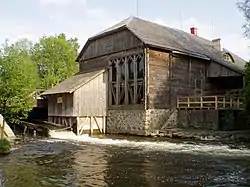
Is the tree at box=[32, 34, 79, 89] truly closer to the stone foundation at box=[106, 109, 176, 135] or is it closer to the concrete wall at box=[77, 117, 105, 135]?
the concrete wall at box=[77, 117, 105, 135]

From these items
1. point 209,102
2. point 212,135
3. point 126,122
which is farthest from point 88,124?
point 212,135

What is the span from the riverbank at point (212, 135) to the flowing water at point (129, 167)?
257 cm

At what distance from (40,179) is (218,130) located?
A: 49.8 feet

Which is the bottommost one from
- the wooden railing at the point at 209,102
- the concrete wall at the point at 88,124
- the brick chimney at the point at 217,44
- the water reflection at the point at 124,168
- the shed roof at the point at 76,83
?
the water reflection at the point at 124,168

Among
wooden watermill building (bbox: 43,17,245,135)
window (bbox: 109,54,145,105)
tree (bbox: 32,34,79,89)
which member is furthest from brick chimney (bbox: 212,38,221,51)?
tree (bbox: 32,34,79,89)

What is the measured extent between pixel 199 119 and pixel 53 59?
25.9 m

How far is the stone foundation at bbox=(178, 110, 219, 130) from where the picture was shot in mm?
23016

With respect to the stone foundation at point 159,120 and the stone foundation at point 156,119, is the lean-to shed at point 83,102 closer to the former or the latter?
the stone foundation at point 159,120

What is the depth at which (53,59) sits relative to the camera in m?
44.7

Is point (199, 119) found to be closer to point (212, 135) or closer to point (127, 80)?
point (212, 135)

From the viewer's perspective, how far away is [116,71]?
27391 mm

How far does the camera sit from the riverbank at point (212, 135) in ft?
64.8

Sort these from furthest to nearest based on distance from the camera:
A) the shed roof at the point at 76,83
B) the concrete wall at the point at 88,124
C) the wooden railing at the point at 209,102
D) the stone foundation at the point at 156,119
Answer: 1. the concrete wall at the point at 88,124
2. the shed roof at the point at 76,83
3. the stone foundation at the point at 156,119
4. the wooden railing at the point at 209,102

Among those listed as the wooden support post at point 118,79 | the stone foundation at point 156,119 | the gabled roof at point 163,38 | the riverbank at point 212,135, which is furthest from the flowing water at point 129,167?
the gabled roof at point 163,38
